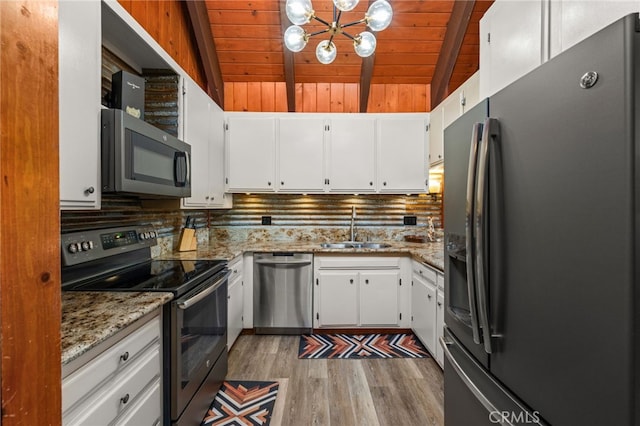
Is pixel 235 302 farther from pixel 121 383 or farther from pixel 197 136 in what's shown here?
pixel 121 383

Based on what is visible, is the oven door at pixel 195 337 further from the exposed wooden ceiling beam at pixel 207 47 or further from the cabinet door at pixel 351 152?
the exposed wooden ceiling beam at pixel 207 47

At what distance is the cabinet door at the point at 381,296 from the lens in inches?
122

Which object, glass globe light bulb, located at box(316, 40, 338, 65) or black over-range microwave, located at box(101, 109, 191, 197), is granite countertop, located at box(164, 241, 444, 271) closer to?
black over-range microwave, located at box(101, 109, 191, 197)

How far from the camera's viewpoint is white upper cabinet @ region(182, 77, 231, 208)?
245cm

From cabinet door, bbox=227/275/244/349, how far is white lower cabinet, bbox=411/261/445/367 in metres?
1.66

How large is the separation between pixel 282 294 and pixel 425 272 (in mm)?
1392

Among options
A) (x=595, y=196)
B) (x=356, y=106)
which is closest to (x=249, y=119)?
(x=356, y=106)

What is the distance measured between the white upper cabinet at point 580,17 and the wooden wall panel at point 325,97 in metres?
2.67

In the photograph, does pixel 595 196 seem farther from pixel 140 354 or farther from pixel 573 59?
pixel 140 354

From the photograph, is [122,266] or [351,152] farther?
[351,152]

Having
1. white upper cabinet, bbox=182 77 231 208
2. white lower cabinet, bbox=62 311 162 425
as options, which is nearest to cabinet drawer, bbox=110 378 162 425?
white lower cabinet, bbox=62 311 162 425

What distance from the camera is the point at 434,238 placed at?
3557mm

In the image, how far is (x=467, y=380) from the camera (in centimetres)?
112

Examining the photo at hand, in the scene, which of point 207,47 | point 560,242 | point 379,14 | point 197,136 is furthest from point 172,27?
point 560,242
